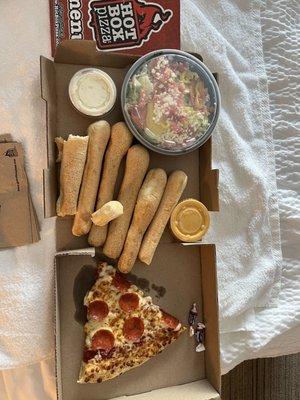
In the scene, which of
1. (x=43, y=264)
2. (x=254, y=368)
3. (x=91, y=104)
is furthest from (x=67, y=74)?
(x=254, y=368)

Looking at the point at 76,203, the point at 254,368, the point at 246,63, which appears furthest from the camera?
the point at 254,368

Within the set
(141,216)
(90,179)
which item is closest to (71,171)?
(90,179)

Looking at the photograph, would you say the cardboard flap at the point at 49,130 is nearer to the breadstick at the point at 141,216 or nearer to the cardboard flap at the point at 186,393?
the breadstick at the point at 141,216

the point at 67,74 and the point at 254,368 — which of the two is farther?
the point at 254,368

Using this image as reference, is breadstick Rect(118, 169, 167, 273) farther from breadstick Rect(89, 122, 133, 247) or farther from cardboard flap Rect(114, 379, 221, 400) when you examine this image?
cardboard flap Rect(114, 379, 221, 400)

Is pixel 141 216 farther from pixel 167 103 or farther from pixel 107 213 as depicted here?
pixel 167 103

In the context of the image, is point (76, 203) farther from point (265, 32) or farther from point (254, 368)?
point (254, 368)
